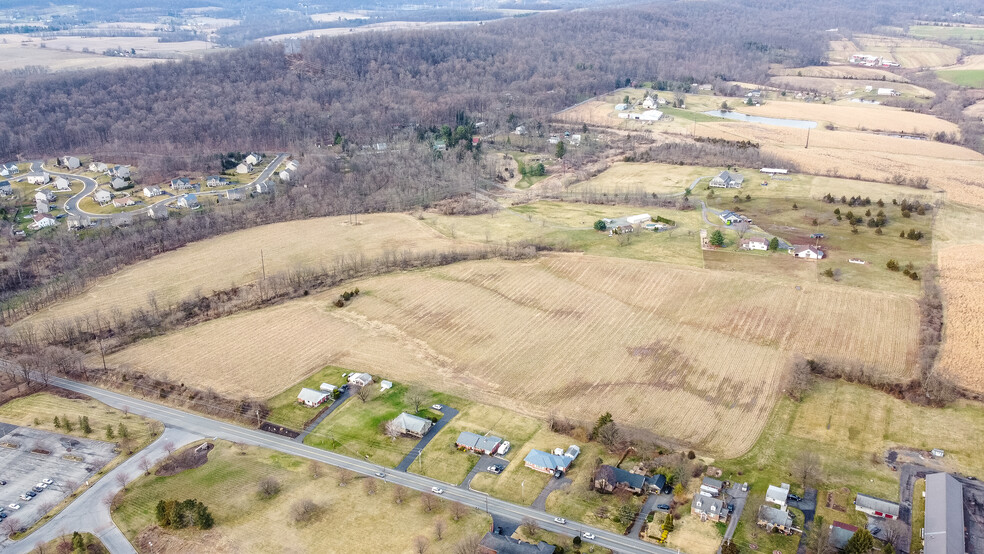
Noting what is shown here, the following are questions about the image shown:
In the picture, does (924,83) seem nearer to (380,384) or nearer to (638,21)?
(638,21)

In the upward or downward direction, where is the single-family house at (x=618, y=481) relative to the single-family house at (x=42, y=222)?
downward

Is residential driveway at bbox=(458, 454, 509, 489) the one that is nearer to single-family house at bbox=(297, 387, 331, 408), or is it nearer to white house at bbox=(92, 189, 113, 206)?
single-family house at bbox=(297, 387, 331, 408)

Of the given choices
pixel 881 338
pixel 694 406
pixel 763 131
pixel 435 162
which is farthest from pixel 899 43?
pixel 694 406

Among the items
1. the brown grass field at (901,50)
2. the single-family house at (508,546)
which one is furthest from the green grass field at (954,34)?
the single-family house at (508,546)

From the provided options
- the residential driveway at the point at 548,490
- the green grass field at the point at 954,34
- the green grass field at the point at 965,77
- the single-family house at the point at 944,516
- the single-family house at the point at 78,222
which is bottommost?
the residential driveway at the point at 548,490

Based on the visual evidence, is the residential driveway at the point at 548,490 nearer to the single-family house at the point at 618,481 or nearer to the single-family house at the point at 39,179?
the single-family house at the point at 618,481

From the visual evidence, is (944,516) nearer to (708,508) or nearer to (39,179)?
(708,508)
